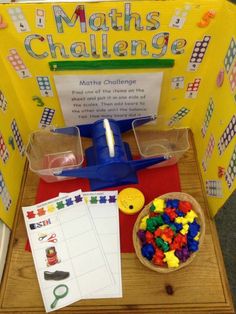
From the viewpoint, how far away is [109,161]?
0.59 meters

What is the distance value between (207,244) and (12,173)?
1.35 ft

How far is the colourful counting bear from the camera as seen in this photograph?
528mm

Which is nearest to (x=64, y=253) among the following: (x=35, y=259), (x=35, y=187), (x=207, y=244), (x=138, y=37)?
(x=35, y=259)

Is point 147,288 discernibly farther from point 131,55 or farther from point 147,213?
point 131,55

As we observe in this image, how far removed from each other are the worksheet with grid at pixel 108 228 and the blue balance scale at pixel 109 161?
0.02 m

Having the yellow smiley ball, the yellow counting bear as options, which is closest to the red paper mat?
the yellow smiley ball

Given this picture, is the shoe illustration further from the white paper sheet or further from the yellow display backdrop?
the white paper sheet

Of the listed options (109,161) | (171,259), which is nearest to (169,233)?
(171,259)

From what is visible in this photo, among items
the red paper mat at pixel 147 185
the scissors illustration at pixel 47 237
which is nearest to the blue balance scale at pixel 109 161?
the red paper mat at pixel 147 185

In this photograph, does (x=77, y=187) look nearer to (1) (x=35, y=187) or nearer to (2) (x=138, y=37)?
(1) (x=35, y=187)

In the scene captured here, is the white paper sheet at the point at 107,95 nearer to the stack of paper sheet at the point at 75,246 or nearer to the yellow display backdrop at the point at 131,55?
the yellow display backdrop at the point at 131,55

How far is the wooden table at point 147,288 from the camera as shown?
522 mm

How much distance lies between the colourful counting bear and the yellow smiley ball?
4 cm

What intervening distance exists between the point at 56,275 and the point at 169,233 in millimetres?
218
